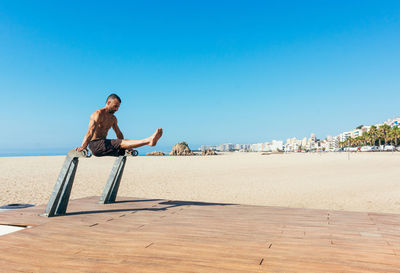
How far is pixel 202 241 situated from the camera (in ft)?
10.9

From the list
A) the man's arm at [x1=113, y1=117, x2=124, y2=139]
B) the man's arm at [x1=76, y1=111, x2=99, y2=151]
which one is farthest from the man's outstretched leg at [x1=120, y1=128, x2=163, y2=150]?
the man's arm at [x1=113, y1=117, x2=124, y2=139]

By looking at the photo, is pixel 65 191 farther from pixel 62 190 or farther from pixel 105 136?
pixel 105 136

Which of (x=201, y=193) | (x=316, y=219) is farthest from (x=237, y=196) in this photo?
(x=316, y=219)

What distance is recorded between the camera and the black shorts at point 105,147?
4.89 m

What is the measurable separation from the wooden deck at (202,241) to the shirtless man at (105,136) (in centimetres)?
112

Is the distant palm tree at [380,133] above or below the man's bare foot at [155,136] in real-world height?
above

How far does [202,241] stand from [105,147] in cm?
254

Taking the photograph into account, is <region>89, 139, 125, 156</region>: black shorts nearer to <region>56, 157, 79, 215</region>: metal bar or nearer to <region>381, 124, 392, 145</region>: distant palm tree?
<region>56, 157, 79, 215</region>: metal bar

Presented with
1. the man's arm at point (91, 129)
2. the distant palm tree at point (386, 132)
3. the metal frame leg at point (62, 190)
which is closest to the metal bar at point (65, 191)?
the metal frame leg at point (62, 190)

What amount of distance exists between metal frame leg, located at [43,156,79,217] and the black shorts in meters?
0.36

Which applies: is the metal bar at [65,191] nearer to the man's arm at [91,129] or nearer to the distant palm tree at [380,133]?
the man's arm at [91,129]

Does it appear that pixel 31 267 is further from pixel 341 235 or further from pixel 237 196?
pixel 237 196

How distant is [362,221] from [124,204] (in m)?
4.36

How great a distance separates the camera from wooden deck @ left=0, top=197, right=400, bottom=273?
260 cm
